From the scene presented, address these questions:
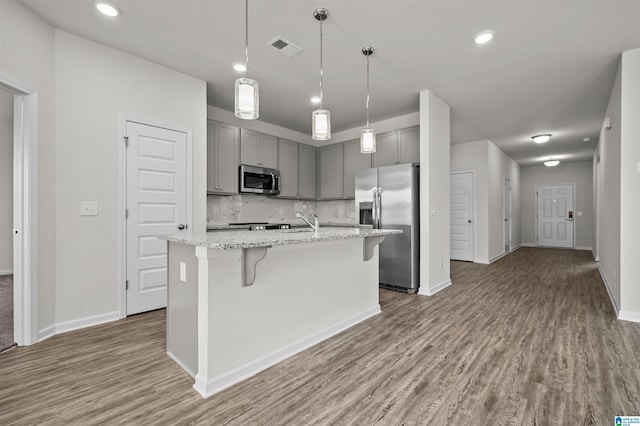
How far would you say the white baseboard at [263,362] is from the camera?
180 cm

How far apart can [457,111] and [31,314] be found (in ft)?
18.2

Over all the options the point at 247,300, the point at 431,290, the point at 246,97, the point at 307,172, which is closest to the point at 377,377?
the point at 247,300

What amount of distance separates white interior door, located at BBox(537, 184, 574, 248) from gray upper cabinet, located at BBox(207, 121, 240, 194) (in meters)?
9.39

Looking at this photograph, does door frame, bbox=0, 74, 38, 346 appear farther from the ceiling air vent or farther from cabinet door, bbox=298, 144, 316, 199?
cabinet door, bbox=298, 144, 316, 199

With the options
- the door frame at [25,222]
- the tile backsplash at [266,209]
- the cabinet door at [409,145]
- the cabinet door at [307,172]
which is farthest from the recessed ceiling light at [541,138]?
the door frame at [25,222]

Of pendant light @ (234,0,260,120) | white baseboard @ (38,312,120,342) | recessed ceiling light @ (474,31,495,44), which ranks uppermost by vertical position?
recessed ceiling light @ (474,31,495,44)

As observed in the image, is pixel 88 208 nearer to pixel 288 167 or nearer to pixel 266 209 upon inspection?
pixel 266 209

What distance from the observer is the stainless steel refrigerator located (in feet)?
13.4

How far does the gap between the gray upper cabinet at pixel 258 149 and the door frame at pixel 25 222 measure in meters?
2.55

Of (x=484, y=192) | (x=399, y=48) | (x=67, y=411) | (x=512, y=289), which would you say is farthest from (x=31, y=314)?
(x=484, y=192)

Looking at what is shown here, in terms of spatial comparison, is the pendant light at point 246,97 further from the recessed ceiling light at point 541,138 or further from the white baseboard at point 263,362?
the recessed ceiling light at point 541,138

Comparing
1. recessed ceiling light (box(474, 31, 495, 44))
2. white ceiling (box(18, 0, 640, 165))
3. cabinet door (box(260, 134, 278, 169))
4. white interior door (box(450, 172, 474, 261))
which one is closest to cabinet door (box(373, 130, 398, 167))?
white ceiling (box(18, 0, 640, 165))

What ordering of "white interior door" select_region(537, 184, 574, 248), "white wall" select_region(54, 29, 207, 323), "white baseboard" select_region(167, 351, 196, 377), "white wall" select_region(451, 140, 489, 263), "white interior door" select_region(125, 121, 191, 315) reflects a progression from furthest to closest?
"white interior door" select_region(537, 184, 574, 248)
"white wall" select_region(451, 140, 489, 263)
"white interior door" select_region(125, 121, 191, 315)
"white wall" select_region(54, 29, 207, 323)
"white baseboard" select_region(167, 351, 196, 377)

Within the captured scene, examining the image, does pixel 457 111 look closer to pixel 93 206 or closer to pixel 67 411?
pixel 93 206
